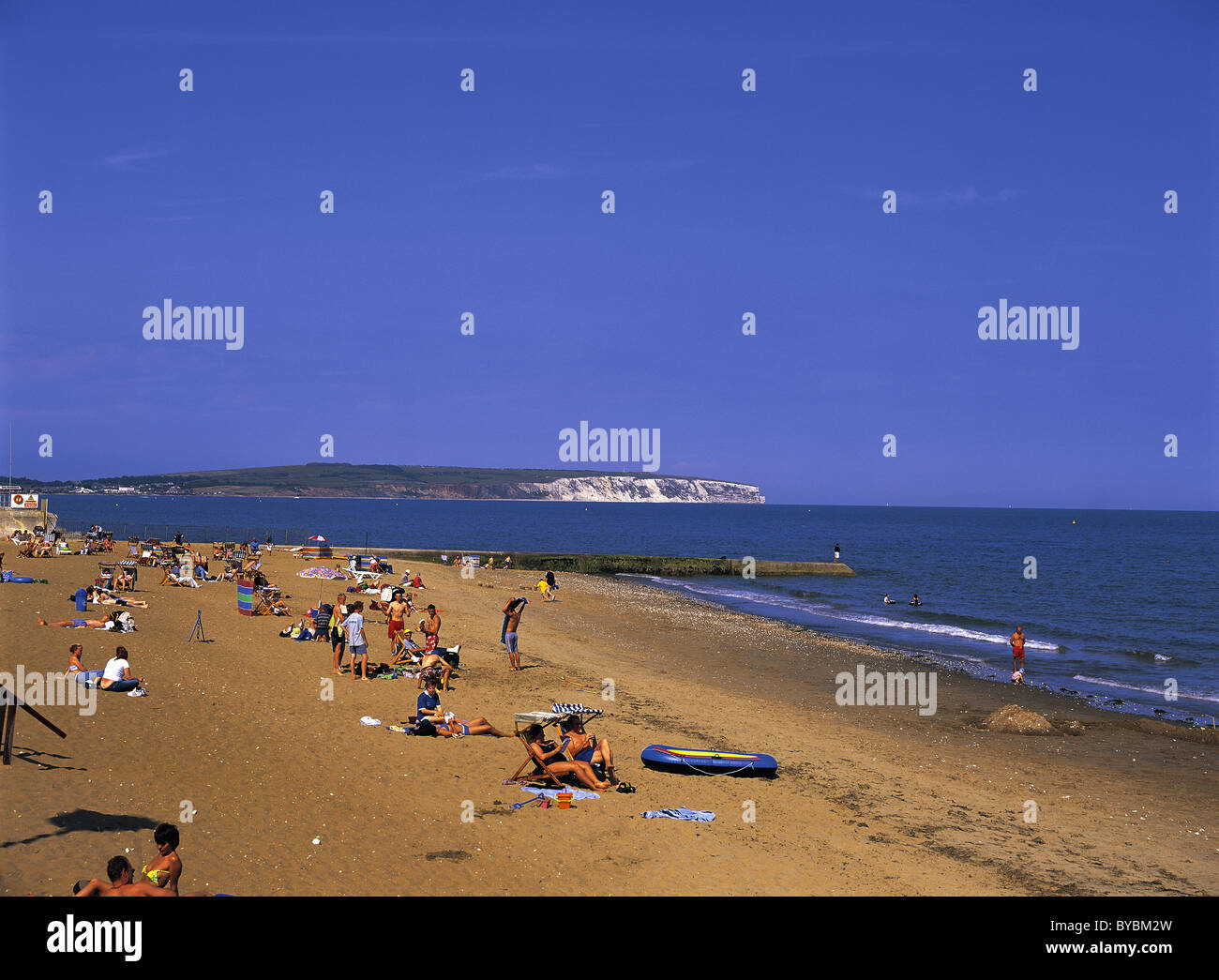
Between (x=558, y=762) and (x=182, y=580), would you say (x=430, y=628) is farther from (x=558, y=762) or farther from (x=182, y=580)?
(x=182, y=580)

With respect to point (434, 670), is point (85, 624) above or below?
above

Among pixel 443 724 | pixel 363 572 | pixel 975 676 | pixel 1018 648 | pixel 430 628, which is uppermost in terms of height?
pixel 430 628

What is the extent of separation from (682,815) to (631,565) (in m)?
57.9

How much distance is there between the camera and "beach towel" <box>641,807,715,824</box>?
12219 millimetres

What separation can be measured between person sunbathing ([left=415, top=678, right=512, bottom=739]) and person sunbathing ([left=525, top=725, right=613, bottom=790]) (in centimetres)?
254

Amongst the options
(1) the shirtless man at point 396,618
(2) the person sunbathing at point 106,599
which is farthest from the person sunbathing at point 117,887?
(2) the person sunbathing at point 106,599

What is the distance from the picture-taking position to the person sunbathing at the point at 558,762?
13.2 metres

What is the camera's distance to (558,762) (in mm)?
13297

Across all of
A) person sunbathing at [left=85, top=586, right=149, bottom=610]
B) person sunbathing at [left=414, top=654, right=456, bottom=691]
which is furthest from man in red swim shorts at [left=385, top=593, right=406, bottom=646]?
person sunbathing at [left=85, top=586, right=149, bottom=610]

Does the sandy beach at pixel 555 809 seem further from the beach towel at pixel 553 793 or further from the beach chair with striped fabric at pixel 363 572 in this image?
the beach chair with striped fabric at pixel 363 572

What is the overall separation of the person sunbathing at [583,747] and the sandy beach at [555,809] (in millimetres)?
654
